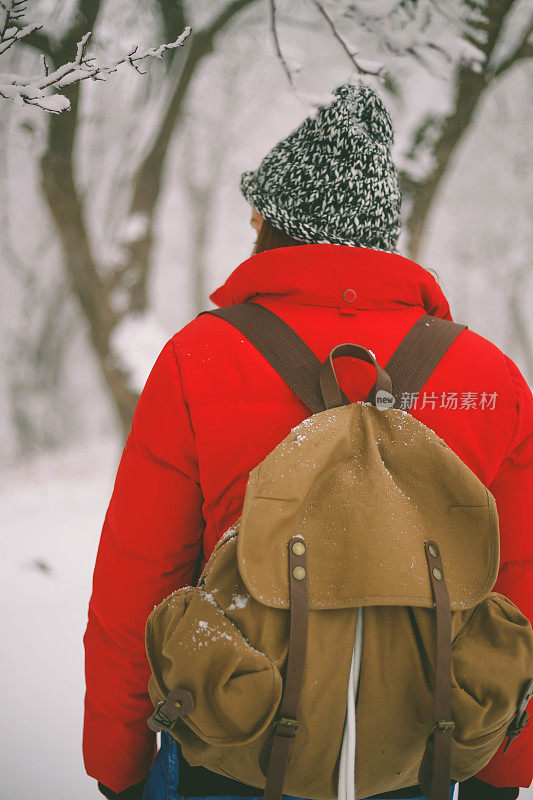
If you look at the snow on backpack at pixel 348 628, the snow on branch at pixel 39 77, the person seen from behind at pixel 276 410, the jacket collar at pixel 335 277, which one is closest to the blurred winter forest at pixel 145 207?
the snow on branch at pixel 39 77

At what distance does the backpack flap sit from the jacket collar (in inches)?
7.9

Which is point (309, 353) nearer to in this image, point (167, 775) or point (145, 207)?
point (167, 775)

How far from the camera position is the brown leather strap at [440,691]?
62 cm

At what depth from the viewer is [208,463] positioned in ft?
2.51

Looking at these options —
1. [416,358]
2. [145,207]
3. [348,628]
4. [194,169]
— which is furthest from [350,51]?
[348,628]

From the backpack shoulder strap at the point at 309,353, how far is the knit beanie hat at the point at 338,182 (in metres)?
0.18

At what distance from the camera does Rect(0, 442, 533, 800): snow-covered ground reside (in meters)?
1.74

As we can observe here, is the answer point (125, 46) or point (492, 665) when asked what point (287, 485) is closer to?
point (492, 665)

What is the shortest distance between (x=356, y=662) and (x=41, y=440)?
7.86ft

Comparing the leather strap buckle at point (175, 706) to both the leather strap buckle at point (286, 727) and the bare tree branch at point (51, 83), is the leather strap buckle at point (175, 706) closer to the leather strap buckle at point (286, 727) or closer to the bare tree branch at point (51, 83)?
the leather strap buckle at point (286, 727)

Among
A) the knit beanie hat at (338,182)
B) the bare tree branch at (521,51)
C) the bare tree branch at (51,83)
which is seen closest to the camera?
the knit beanie hat at (338,182)

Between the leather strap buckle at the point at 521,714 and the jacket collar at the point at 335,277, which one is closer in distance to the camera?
the leather strap buckle at the point at 521,714

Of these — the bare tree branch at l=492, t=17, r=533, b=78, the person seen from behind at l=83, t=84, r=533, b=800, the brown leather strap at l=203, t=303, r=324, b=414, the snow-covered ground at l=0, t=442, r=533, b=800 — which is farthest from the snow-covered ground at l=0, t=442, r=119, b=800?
the bare tree branch at l=492, t=17, r=533, b=78

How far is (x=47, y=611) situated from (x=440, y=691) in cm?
208
